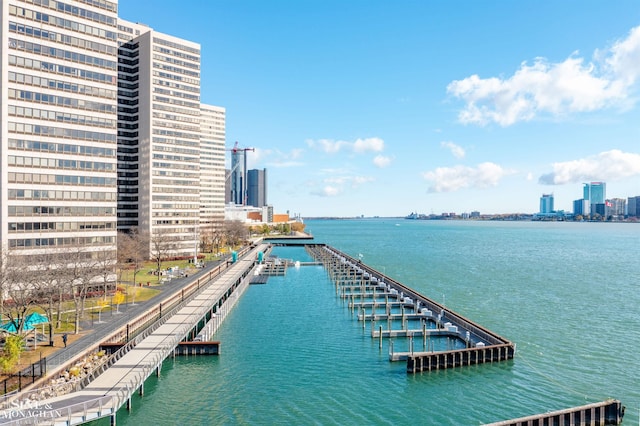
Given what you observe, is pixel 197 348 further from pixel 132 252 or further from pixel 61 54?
pixel 61 54

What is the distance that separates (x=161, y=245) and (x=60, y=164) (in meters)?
38.3

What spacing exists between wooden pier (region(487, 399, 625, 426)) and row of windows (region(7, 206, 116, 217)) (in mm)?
63995

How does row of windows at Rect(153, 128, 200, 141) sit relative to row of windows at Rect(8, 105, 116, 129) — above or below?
above

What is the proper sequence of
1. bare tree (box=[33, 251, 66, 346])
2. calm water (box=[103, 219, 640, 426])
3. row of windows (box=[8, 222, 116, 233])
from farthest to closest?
1. row of windows (box=[8, 222, 116, 233])
2. bare tree (box=[33, 251, 66, 346])
3. calm water (box=[103, 219, 640, 426])

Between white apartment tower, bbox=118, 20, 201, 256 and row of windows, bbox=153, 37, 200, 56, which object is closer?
white apartment tower, bbox=118, 20, 201, 256

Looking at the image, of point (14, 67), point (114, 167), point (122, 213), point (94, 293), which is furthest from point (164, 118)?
point (94, 293)

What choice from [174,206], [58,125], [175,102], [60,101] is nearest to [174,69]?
[175,102]

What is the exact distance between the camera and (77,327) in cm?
4597

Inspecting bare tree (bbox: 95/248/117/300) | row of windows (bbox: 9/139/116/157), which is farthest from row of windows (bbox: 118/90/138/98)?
bare tree (bbox: 95/248/117/300)

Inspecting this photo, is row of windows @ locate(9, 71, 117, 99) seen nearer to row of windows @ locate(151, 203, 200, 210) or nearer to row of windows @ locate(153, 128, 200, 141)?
row of windows @ locate(153, 128, 200, 141)

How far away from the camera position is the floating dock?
140ft

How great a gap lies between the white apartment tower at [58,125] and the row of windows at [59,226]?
118 millimetres

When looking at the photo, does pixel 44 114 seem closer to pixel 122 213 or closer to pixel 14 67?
pixel 14 67

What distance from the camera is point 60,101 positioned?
216 ft
